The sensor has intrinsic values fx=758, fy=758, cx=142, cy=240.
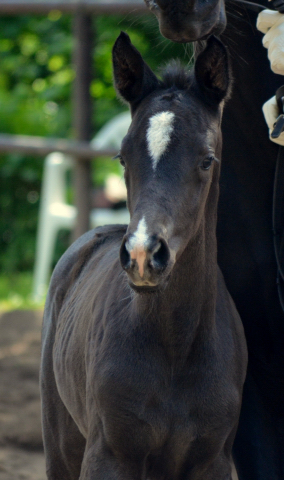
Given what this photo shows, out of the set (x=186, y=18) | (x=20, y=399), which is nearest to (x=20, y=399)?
(x=20, y=399)

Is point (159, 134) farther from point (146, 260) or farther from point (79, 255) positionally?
point (79, 255)

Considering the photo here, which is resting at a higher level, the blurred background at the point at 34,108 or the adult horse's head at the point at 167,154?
the blurred background at the point at 34,108

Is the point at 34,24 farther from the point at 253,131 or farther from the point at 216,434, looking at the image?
the point at 216,434

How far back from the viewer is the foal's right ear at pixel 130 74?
8.63 ft

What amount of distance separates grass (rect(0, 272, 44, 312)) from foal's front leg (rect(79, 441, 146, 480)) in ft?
14.3

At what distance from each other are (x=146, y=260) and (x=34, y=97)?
37.4ft

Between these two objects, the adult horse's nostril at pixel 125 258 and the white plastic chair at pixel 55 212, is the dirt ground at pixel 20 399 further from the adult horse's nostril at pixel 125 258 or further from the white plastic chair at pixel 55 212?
the adult horse's nostril at pixel 125 258

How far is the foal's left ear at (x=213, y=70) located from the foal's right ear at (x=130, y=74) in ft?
0.57

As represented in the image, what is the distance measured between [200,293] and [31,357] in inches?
132

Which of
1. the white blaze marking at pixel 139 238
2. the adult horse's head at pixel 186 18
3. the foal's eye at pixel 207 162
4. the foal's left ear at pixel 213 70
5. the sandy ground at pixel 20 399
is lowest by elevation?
the sandy ground at pixel 20 399

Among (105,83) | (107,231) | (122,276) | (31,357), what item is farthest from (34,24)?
(122,276)

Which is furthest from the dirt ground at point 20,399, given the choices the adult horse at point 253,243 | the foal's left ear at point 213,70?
the foal's left ear at point 213,70

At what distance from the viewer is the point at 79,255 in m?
3.50

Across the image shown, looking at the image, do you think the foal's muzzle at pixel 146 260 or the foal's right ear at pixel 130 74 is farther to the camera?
the foal's right ear at pixel 130 74
